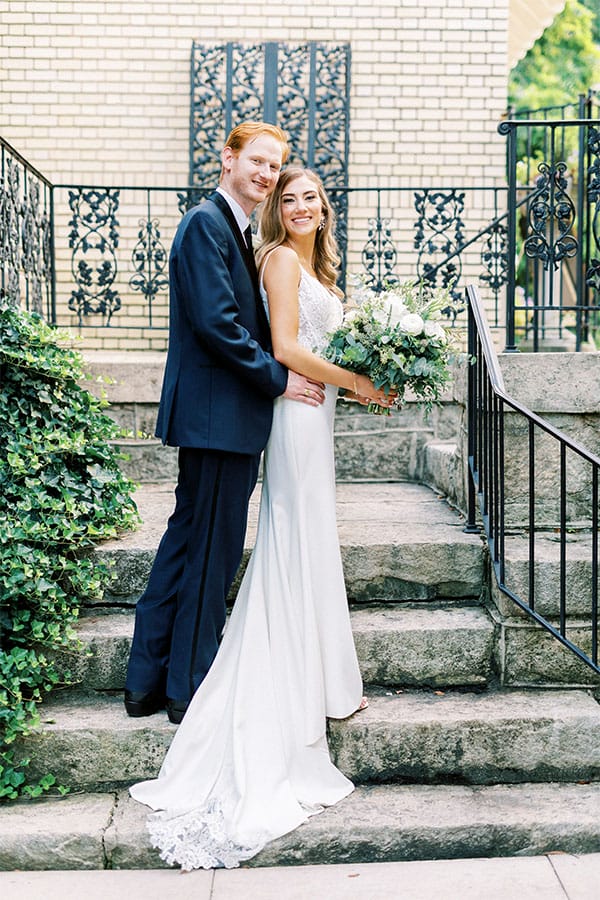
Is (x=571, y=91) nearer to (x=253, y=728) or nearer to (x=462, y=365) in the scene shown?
(x=462, y=365)

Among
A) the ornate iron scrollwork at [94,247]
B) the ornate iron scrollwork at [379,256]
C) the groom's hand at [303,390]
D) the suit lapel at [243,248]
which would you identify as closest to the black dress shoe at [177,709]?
the groom's hand at [303,390]

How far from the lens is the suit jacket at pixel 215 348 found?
3.30 metres

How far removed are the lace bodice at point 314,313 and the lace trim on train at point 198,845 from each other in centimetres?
168

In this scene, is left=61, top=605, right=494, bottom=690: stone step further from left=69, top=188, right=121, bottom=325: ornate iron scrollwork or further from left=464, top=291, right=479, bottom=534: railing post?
left=69, top=188, right=121, bottom=325: ornate iron scrollwork

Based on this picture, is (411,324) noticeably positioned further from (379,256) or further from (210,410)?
(379,256)

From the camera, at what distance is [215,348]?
3.32 meters

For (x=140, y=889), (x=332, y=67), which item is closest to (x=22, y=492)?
(x=140, y=889)

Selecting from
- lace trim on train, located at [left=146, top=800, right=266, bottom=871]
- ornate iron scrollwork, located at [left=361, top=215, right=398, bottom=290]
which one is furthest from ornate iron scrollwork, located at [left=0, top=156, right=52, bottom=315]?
lace trim on train, located at [left=146, top=800, right=266, bottom=871]

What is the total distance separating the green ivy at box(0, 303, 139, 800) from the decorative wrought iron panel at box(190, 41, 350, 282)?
13.7 ft

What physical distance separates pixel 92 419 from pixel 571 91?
17.0 m

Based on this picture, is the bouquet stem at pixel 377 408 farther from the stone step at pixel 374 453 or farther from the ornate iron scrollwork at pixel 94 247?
the ornate iron scrollwork at pixel 94 247

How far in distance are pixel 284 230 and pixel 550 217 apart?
1823 mm

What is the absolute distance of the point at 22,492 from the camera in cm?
386

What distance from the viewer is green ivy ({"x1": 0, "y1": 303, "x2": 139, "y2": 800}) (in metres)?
3.57
